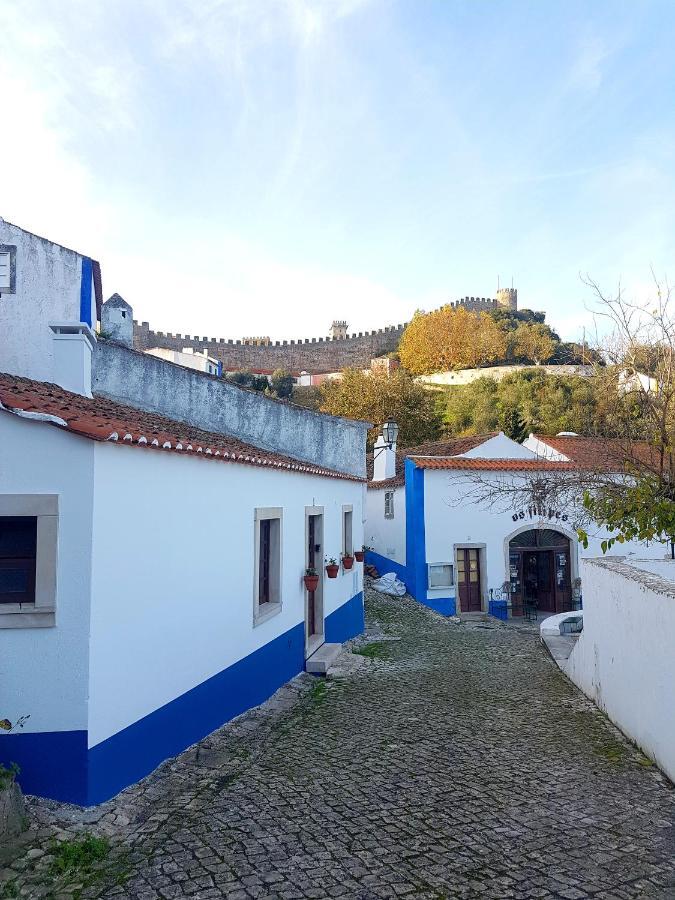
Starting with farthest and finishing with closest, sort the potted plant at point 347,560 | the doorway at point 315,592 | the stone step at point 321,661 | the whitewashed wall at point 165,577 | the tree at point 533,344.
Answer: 1. the tree at point 533,344
2. the potted plant at point 347,560
3. the doorway at point 315,592
4. the stone step at point 321,661
5. the whitewashed wall at point 165,577

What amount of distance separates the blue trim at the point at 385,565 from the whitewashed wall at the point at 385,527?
0.41ft

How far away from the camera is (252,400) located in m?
11.1

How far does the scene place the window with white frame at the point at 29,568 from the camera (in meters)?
4.62

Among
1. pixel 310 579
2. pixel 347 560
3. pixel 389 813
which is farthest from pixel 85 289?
pixel 389 813

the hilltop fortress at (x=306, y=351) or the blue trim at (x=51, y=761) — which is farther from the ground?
the hilltop fortress at (x=306, y=351)

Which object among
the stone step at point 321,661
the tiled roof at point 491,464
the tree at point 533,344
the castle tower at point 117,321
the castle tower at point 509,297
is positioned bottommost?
the stone step at point 321,661

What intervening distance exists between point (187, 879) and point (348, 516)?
30.2ft

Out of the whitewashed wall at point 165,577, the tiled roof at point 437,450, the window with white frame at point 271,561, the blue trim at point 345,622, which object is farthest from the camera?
the tiled roof at point 437,450

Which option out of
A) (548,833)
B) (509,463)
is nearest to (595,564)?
(548,833)

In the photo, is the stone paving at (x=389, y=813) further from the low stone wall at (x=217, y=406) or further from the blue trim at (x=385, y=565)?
the blue trim at (x=385, y=565)

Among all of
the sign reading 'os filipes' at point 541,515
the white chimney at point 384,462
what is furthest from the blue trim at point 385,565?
the sign reading 'os filipes' at point 541,515

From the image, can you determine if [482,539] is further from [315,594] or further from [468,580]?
[315,594]

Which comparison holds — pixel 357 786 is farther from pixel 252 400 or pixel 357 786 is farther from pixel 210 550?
pixel 252 400

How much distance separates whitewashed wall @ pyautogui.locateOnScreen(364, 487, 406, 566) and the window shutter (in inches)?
506
